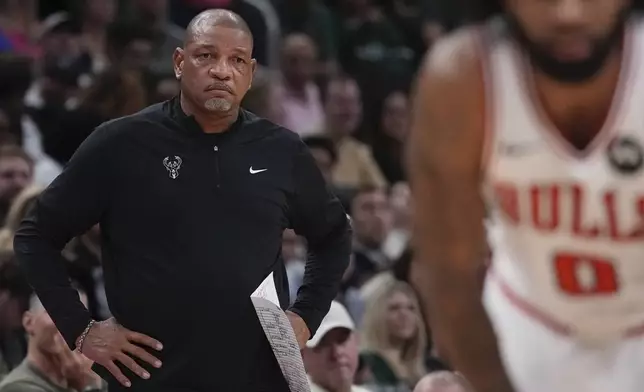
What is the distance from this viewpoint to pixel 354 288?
23.2 ft

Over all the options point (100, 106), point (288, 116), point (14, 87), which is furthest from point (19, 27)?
point (288, 116)

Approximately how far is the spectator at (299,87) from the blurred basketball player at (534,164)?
7.05 metres

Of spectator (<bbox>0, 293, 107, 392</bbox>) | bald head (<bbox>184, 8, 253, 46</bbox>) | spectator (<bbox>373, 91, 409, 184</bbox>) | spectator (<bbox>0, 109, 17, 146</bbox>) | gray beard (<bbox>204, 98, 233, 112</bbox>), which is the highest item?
bald head (<bbox>184, 8, 253, 46</bbox>)

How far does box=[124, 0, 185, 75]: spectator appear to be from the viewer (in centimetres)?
878

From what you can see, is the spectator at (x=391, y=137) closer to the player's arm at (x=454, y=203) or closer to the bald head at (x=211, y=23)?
the bald head at (x=211, y=23)

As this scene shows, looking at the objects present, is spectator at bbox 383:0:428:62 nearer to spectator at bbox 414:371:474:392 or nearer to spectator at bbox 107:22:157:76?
spectator at bbox 107:22:157:76

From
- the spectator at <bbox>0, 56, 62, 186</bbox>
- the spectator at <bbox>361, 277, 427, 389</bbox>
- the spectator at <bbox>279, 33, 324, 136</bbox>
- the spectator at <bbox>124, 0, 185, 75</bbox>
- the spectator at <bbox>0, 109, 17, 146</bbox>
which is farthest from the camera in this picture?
the spectator at <bbox>279, 33, 324, 136</bbox>

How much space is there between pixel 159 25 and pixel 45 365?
471 cm

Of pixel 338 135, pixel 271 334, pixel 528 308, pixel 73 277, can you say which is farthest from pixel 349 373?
pixel 338 135

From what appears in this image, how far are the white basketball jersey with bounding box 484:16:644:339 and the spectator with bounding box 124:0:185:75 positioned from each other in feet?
22.0

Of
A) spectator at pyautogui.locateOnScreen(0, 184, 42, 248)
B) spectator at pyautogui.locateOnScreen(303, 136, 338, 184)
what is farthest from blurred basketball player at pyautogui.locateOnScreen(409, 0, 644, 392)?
spectator at pyautogui.locateOnScreen(303, 136, 338, 184)

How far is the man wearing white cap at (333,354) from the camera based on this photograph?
4984 mm

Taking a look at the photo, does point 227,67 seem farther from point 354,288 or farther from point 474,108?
point 354,288

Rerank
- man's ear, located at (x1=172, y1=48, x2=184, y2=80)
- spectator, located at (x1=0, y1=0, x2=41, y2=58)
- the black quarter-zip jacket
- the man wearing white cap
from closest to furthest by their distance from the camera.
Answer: the black quarter-zip jacket → man's ear, located at (x1=172, y1=48, x2=184, y2=80) → the man wearing white cap → spectator, located at (x1=0, y1=0, x2=41, y2=58)
